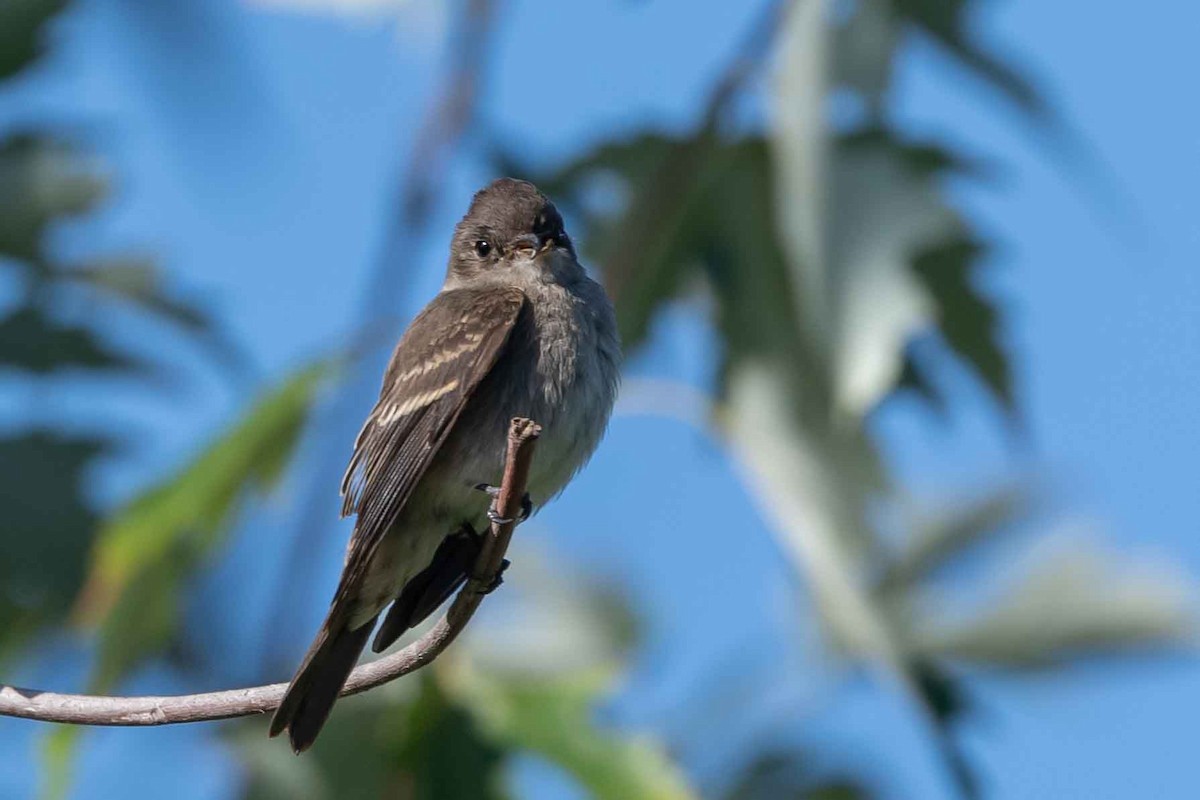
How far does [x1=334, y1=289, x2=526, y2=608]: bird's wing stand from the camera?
4.01 m

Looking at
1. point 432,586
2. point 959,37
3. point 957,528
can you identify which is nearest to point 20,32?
point 432,586

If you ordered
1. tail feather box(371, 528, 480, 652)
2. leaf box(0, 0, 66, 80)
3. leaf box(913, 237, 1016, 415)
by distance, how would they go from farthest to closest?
leaf box(913, 237, 1016, 415) < leaf box(0, 0, 66, 80) < tail feather box(371, 528, 480, 652)

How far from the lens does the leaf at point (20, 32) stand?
5.15m

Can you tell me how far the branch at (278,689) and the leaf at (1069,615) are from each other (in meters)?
5.55

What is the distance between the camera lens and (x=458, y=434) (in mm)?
4195

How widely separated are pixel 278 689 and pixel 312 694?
33 cm

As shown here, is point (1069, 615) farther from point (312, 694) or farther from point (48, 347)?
point (312, 694)

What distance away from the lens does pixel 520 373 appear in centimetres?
418

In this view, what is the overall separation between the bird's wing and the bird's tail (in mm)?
154

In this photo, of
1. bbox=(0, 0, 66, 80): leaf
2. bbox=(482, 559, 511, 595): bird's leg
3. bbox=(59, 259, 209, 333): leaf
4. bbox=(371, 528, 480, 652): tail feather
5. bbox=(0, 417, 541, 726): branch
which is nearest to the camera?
bbox=(0, 417, 541, 726): branch

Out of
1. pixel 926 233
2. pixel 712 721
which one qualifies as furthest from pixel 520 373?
pixel 712 721

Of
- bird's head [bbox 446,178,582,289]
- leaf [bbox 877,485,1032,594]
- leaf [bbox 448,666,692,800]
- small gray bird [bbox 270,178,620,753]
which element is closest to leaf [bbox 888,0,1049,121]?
bird's head [bbox 446,178,582,289]

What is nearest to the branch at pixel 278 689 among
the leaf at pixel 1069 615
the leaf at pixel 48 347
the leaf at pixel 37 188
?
the leaf at pixel 48 347

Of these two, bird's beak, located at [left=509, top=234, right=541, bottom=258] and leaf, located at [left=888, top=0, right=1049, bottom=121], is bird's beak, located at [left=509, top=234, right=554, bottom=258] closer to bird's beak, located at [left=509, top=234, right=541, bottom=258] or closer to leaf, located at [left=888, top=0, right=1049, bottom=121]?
bird's beak, located at [left=509, top=234, right=541, bottom=258]
